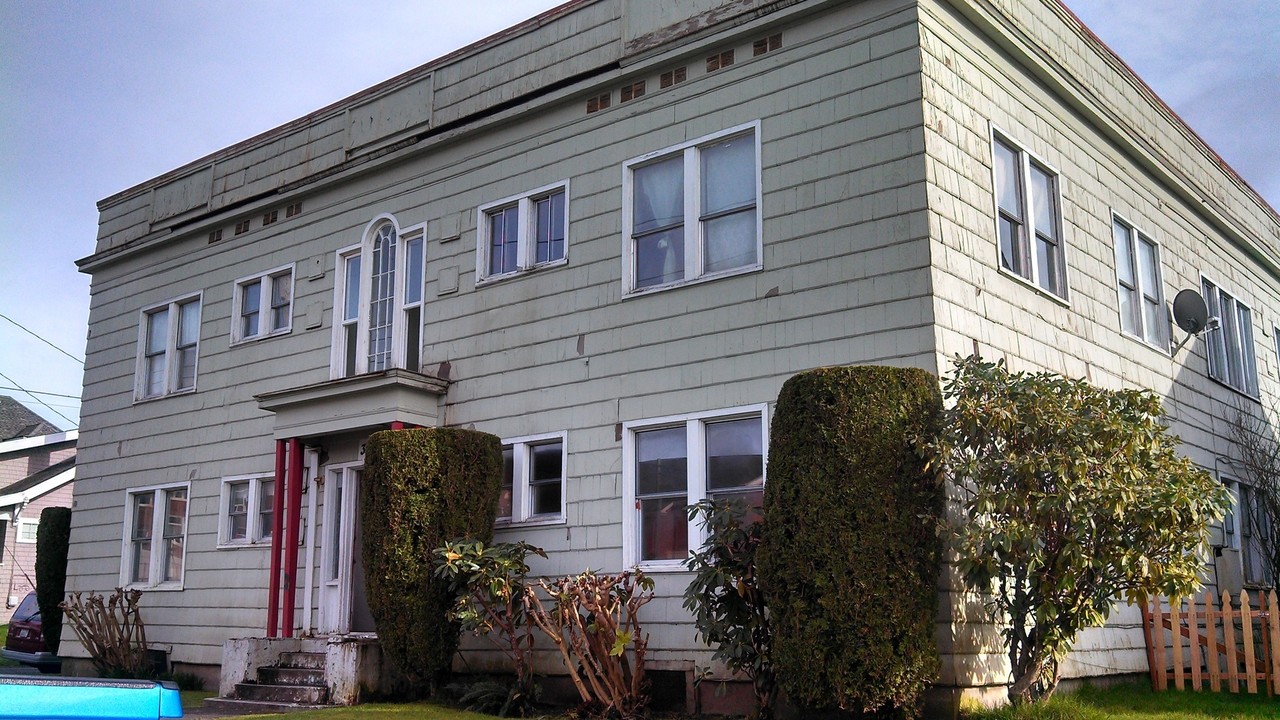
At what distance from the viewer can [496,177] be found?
14.2 meters

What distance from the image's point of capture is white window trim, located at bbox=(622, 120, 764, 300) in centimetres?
1156

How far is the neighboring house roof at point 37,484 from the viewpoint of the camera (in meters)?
32.3

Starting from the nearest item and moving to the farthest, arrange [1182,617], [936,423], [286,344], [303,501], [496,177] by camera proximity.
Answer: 1. [936,423]
2. [1182,617]
3. [496,177]
4. [303,501]
5. [286,344]

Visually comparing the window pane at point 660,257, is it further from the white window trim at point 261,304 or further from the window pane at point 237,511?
the window pane at point 237,511

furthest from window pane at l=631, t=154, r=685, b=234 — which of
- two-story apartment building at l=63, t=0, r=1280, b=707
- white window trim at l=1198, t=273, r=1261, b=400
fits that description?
white window trim at l=1198, t=273, r=1261, b=400

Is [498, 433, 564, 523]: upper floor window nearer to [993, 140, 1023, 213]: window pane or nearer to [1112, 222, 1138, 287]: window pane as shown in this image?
[993, 140, 1023, 213]: window pane

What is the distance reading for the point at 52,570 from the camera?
65.6 feet

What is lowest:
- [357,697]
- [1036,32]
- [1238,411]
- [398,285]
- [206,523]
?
[357,697]

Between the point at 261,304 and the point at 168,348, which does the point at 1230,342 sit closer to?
the point at 261,304

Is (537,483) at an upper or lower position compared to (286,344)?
lower

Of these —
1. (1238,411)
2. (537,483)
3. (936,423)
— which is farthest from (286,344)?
(1238,411)

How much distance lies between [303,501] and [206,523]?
246 cm

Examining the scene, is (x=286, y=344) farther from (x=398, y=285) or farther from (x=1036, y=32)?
(x=1036, y=32)

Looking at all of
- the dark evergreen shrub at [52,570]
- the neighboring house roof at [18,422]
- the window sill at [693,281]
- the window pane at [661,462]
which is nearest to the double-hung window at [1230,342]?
the window sill at [693,281]
